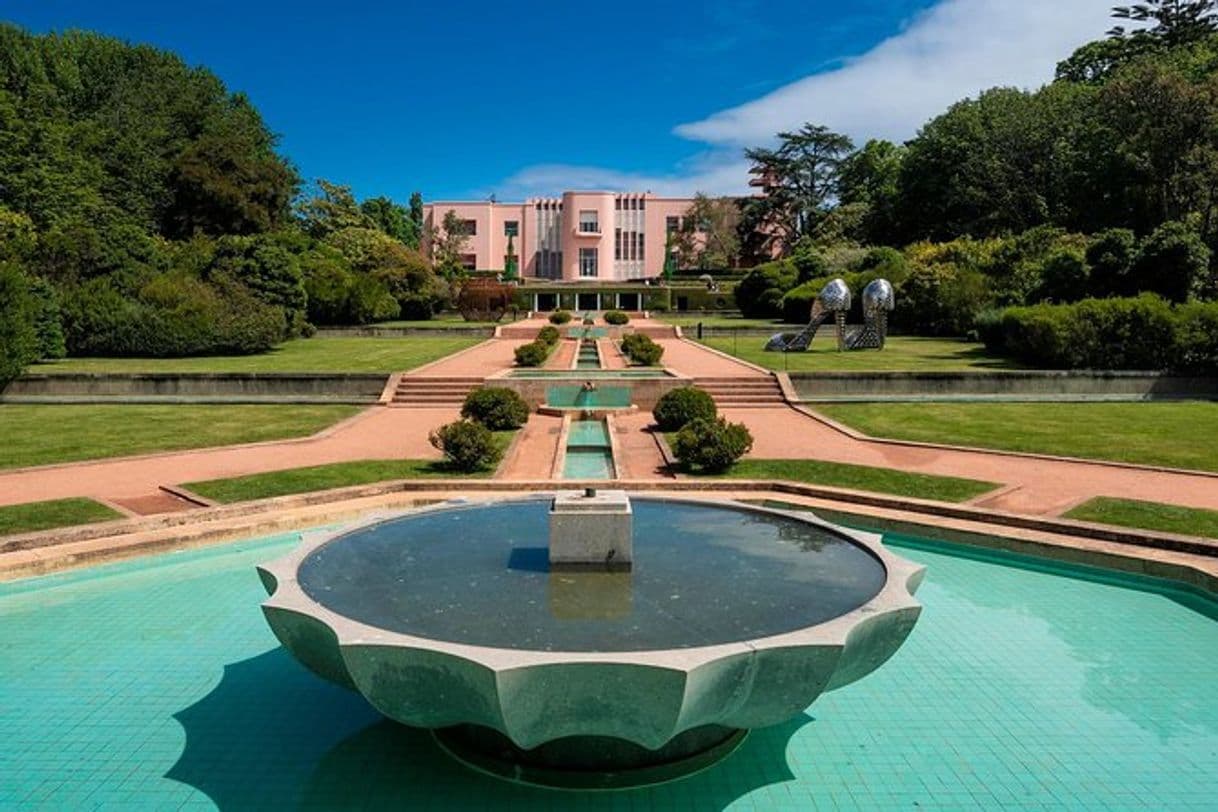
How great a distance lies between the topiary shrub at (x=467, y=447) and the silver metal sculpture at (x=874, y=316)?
677 inches

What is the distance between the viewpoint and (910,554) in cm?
925

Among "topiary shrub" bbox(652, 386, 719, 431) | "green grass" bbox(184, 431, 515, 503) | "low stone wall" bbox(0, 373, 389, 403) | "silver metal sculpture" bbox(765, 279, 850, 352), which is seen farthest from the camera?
"silver metal sculpture" bbox(765, 279, 850, 352)

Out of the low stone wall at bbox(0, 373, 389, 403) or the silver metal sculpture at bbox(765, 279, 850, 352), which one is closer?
the low stone wall at bbox(0, 373, 389, 403)

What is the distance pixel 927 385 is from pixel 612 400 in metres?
7.42

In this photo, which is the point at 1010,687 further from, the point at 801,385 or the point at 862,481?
the point at 801,385

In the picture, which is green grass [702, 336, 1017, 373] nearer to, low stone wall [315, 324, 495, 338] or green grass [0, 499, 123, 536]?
low stone wall [315, 324, 495, 338]

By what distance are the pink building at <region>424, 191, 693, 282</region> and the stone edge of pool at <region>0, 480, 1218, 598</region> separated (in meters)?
70.2

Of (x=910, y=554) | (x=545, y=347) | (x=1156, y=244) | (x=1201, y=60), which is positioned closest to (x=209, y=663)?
(x=910, y=554)

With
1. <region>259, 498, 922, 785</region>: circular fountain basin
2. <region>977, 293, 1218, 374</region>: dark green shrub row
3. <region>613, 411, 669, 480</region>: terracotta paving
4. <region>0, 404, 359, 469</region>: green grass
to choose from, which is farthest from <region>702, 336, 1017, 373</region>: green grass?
<region>259, 498, 922, 785</region>: circular fountain basin

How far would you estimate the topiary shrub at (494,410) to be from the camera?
1570cm

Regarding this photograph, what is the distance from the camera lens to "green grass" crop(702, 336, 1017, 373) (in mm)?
22969

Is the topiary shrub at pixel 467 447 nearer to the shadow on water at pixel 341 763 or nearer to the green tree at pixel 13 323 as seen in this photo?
the shadow on water at pixel 341 763

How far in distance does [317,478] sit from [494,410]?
14.7ft

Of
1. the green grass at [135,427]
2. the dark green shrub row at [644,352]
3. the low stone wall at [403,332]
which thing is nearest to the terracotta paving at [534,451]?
the green grass at [135,427]
